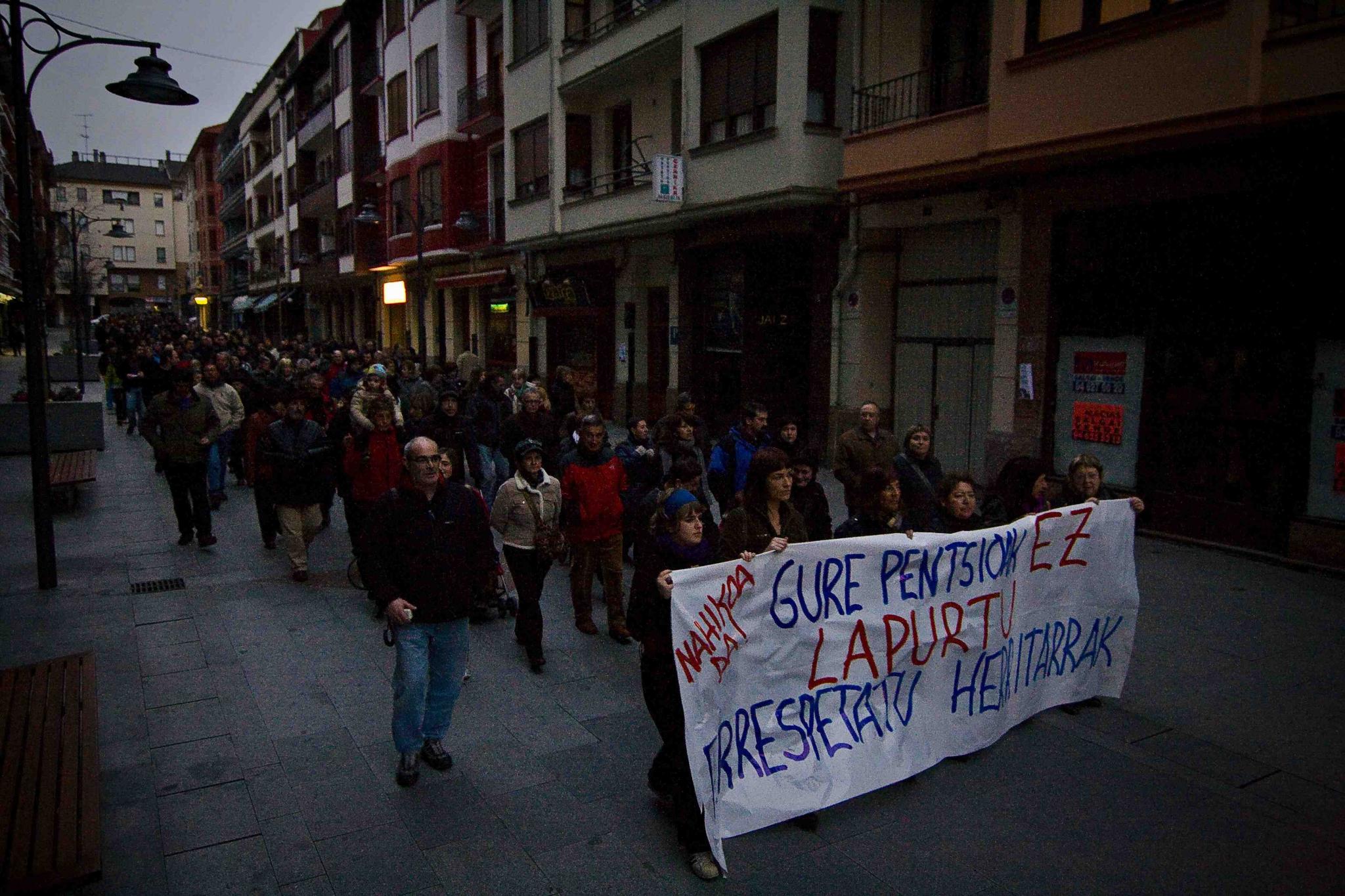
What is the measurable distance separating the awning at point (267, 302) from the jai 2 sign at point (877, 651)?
53574 mm

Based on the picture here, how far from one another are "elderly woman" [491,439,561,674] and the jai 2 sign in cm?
258

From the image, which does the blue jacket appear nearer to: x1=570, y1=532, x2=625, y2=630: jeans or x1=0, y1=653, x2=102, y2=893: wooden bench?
x1=570, y1=532, x2=625, y2=630: jeans

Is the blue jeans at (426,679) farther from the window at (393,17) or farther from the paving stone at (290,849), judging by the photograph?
the window at (393,17)

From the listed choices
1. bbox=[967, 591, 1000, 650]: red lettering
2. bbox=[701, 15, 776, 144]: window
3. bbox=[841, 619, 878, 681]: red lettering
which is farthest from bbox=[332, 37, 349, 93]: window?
bbox=[841, 619, 878, 681]: red lettering

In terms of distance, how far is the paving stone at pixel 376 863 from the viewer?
3.98m

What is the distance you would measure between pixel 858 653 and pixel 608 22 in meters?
18.8

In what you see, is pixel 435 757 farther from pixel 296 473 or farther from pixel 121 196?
pixel 121 196

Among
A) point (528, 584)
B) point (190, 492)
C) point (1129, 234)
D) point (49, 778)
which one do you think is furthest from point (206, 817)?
point (1129, 234)

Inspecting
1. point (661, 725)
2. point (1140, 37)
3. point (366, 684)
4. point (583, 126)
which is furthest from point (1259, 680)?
point (583, 126)

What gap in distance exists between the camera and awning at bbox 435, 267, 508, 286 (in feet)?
86.8

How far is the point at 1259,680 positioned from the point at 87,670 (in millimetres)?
7394

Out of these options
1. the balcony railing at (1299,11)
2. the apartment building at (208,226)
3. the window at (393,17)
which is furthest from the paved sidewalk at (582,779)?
the apartment building at (208,226)

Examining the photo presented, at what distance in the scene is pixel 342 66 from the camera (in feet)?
125

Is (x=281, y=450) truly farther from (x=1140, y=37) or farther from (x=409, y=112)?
(x=409, y=112)
